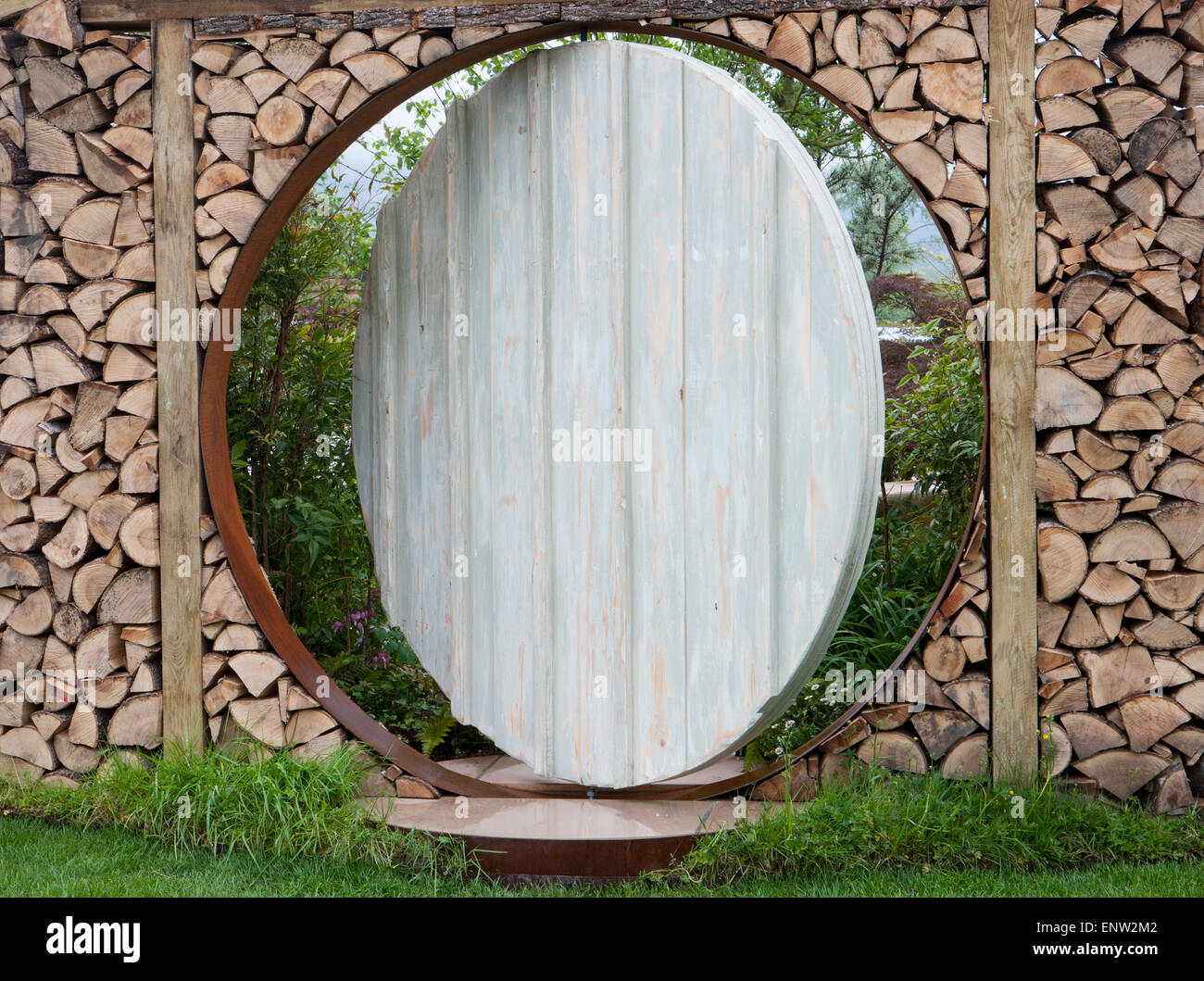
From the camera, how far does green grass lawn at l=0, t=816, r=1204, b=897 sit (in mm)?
2590

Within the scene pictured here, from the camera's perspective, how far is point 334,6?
3.01 metres

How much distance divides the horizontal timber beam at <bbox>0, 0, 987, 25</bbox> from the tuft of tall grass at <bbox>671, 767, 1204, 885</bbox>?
220 cm

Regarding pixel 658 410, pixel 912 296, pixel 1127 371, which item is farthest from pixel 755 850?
pixel 912 296

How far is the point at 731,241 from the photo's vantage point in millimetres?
3018

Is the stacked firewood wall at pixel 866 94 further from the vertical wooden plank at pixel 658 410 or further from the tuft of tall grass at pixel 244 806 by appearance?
the tuft of tall grass at pixel 244 806

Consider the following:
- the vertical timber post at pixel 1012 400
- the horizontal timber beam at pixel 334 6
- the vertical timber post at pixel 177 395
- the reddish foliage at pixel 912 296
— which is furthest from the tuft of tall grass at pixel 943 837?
the reddish foliage at pixel 912 296

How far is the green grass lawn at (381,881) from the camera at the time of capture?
259 cm

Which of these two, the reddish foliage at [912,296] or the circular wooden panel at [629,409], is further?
the reddish foliage at [912,296]

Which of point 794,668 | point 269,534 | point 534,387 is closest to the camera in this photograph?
point 794,668

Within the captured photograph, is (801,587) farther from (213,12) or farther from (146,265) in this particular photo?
(213,12)

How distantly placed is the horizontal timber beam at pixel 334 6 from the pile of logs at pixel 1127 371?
47 centimetres

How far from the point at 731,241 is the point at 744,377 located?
1.34 ft

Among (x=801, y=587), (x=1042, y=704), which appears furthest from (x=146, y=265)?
(x=1042, y=704)

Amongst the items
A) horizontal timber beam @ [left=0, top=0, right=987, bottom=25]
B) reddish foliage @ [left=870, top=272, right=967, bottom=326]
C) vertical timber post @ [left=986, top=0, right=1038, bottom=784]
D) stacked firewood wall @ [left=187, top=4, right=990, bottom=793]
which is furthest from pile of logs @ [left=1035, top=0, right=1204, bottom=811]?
reddish foliage @ [left=870, top=272, right=967, bottom=326]
